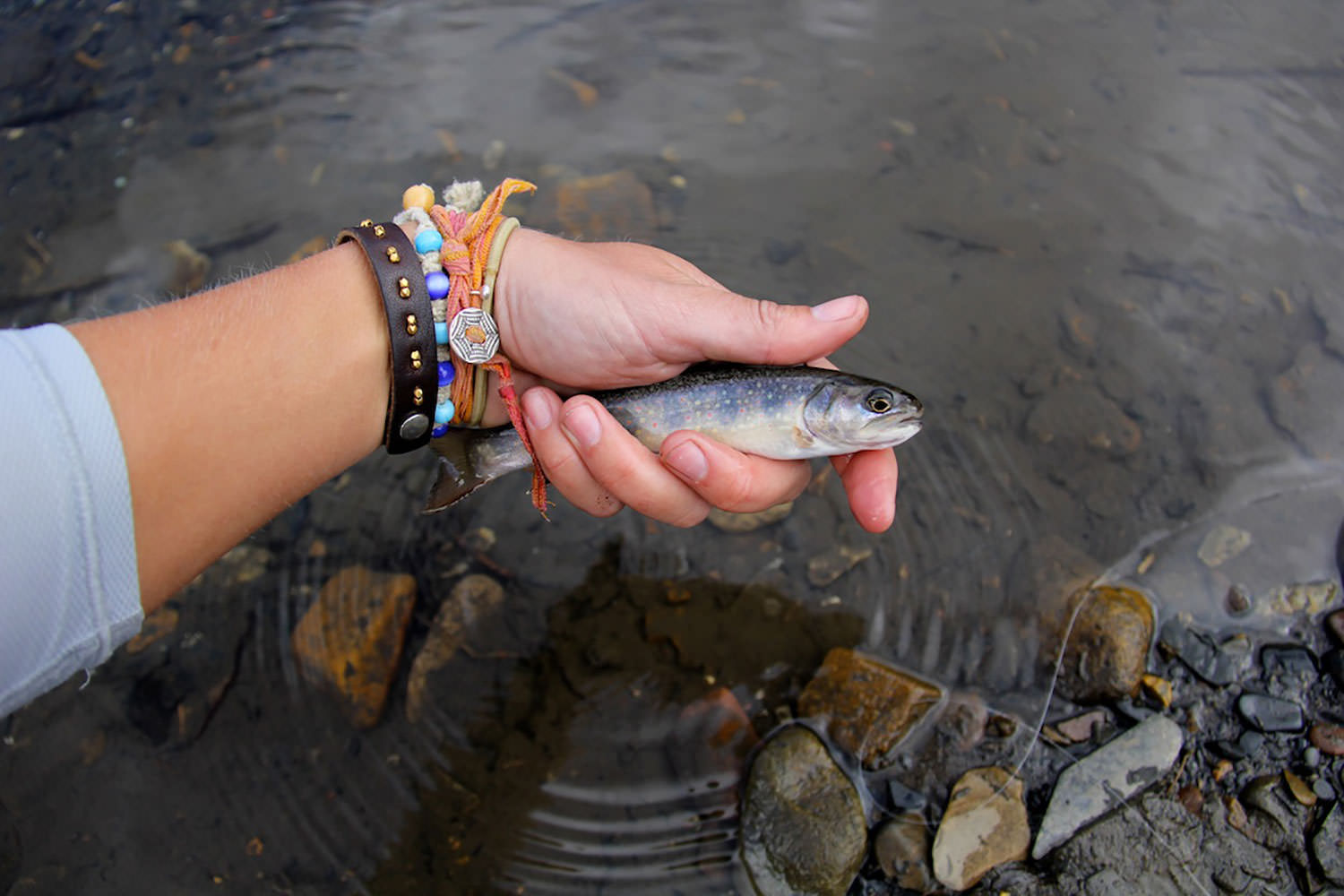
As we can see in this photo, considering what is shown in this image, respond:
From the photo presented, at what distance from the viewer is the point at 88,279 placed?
5828 millimetres

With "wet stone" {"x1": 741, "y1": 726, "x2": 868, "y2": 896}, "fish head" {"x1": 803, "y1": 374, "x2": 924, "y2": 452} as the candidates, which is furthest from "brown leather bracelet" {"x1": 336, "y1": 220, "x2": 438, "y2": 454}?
"wet stone" {"x1": 741, "y1": 726, "x2": 868, "y2": 896}

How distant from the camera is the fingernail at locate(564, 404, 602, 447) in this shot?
344 cm

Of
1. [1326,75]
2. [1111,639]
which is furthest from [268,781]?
[1326,75]

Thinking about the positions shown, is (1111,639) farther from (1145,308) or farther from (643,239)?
(643,239)

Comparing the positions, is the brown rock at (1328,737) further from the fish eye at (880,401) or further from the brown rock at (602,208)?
the brown rock at (602,208)

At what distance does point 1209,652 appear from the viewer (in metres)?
4.32

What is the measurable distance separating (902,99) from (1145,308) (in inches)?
99.2

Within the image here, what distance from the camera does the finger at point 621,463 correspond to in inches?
136

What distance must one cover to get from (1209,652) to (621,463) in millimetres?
3266

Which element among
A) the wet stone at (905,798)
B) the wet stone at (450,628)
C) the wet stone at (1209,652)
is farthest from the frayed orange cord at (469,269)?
the wet stone at (1209,652)

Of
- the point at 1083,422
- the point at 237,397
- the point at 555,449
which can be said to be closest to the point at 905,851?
the point at 555,449

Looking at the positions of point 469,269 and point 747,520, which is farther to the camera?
point 747,520

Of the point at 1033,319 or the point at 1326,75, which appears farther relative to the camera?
the point at 1326,75

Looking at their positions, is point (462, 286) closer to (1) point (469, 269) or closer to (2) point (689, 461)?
(1) point (469, 269)
